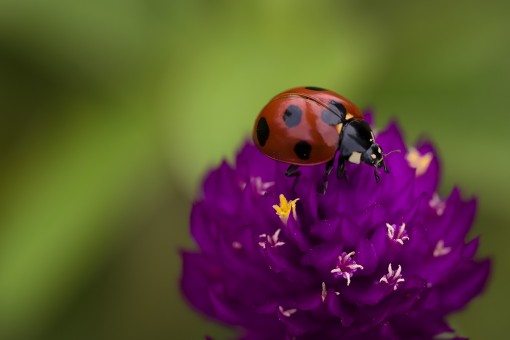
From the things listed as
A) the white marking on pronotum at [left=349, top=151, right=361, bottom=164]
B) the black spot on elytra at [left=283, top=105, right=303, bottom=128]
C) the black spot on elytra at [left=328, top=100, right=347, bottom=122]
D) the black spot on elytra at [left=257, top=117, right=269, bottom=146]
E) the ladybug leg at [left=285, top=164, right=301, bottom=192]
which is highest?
the black spot on elytra at [left=328, top=100, right=347, bottom=122]

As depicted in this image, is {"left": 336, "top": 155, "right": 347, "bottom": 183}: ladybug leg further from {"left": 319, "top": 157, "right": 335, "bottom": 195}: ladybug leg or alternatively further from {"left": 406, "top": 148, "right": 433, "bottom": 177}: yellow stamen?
{"left": 406, "top": 148, "right": 433, "bottom": 177}: yellow stamen

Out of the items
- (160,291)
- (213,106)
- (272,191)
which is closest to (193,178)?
(213,106)

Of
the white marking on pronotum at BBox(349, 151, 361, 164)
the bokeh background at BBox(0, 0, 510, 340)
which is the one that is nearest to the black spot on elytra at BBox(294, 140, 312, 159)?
the white marking on pronotum at BBox(349, 151, 361, 164)

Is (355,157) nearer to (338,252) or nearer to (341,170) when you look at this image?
(341,170)

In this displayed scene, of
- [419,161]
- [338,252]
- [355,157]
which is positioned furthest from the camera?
[419,161]

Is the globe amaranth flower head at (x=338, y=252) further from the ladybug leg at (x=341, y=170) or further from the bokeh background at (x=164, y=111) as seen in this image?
the bokeh background at (x=164, y=111)

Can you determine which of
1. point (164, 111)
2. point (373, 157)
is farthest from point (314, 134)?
point (164, 111)

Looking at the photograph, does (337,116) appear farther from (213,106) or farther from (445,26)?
(445,26)
